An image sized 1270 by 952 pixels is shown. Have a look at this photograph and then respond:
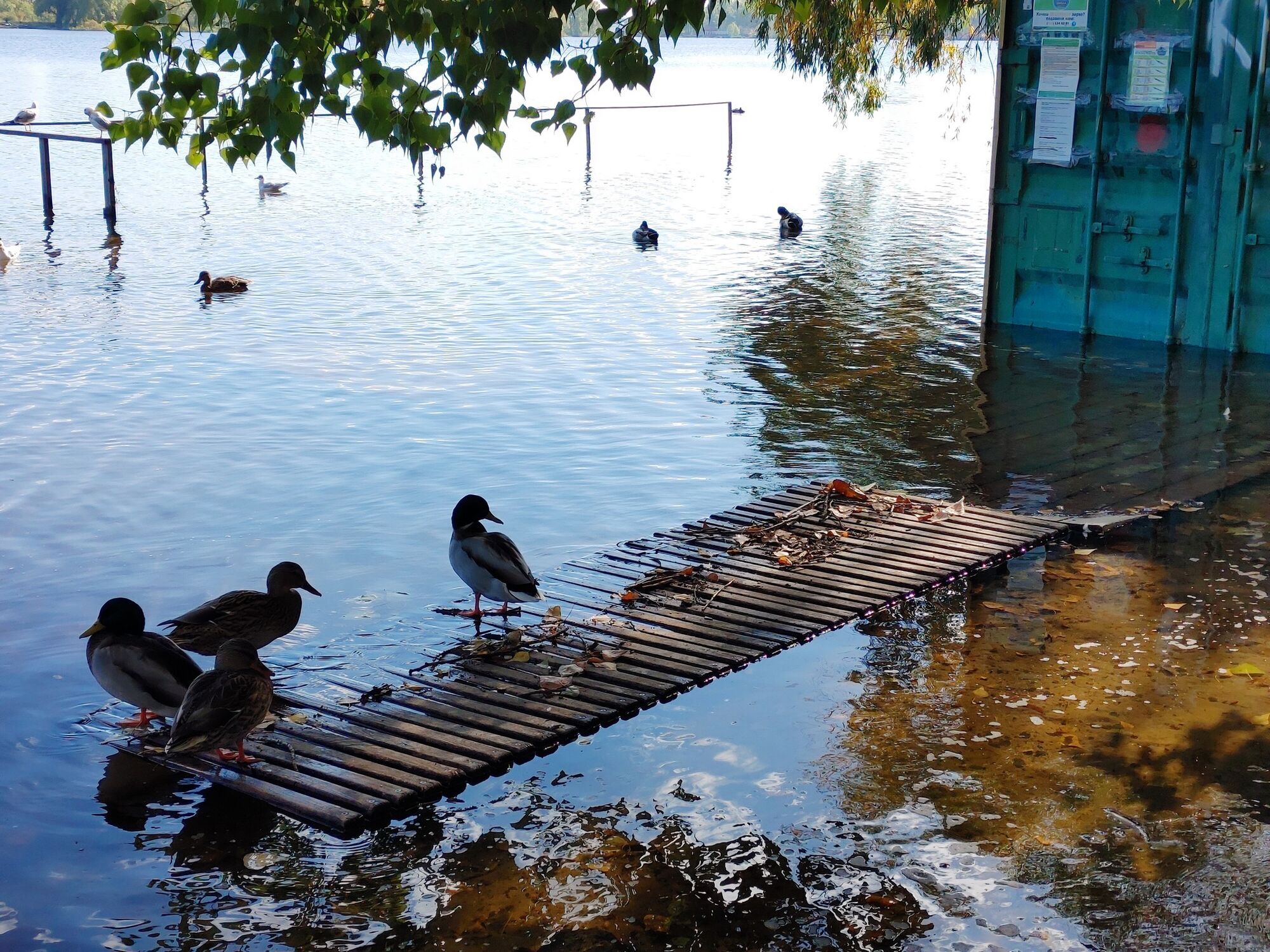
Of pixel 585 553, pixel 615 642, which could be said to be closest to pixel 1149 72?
pixel 585 553

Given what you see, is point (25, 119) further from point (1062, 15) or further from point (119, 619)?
point (119, 619)

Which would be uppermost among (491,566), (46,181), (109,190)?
(46,181)

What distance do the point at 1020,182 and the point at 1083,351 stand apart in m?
2.13

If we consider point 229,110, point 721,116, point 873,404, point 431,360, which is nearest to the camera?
point 229,110

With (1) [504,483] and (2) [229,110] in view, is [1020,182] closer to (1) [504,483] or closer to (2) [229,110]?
(1) [504,483]

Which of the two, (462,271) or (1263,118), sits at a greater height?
(1263,118)

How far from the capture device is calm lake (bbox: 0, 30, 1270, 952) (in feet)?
17.7

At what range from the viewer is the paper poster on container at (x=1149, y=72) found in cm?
1491

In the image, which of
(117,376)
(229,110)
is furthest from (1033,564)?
(117,376)

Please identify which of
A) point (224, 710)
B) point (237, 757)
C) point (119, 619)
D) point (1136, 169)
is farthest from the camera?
point (1136, 169)

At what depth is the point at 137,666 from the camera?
6.49m

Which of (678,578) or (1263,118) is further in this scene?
(1263,118)

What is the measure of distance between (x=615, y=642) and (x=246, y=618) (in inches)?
76.8

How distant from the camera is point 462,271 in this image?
21.9 metres
